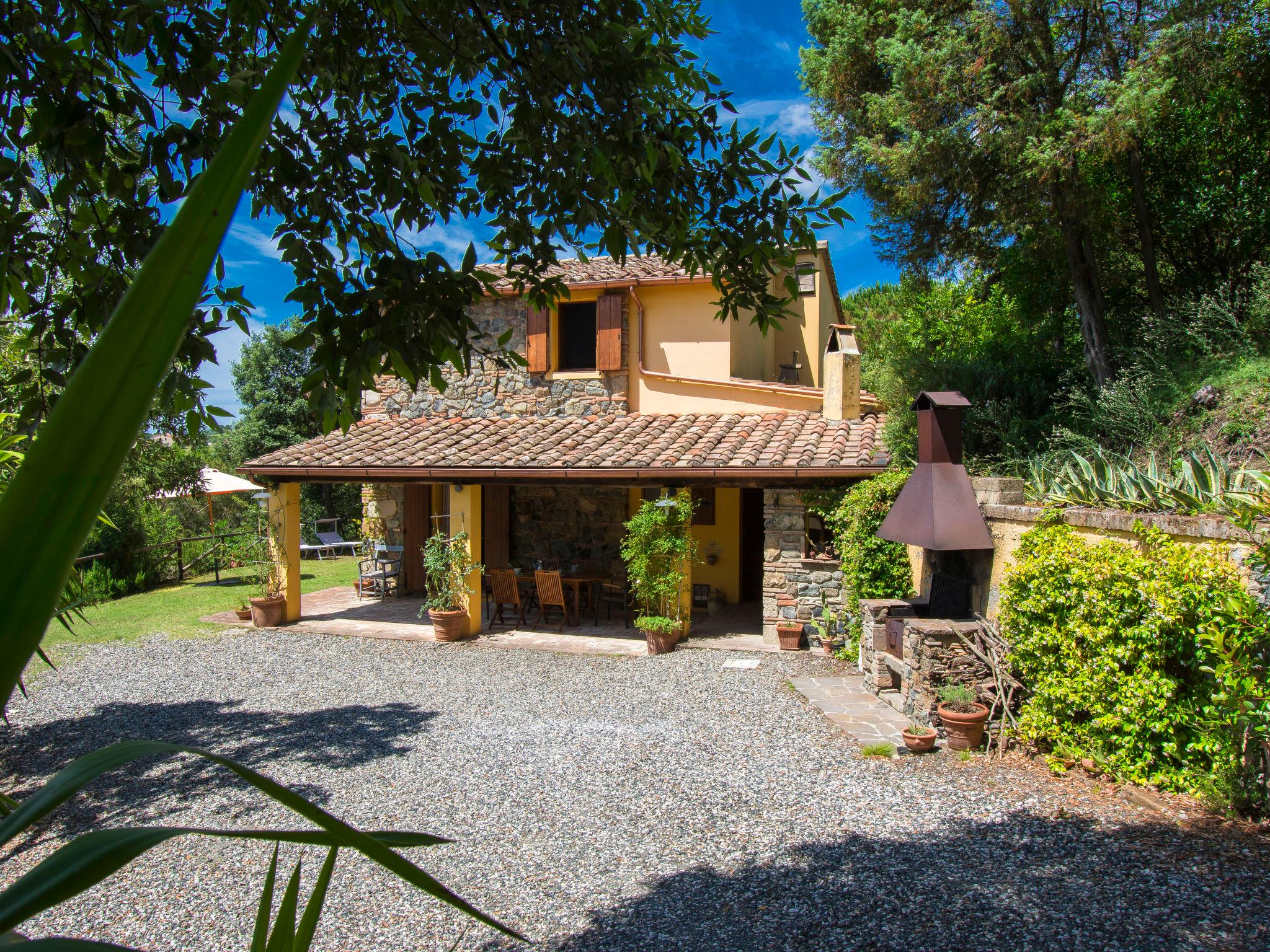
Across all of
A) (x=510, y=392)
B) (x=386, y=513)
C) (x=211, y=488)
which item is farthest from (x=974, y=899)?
(x=211, y=488)

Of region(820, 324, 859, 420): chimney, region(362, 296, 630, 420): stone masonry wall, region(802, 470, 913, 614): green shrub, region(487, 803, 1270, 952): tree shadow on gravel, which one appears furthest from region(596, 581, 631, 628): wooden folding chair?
region(487, 803, 1270, 952): tree shadow on gravel

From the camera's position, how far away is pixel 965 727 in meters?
5.86

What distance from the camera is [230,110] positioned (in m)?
2.93

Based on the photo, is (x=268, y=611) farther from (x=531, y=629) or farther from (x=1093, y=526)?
(x=1093, y=526)

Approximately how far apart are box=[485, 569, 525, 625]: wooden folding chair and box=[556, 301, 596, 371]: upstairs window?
375 cm

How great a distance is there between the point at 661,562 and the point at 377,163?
728cm

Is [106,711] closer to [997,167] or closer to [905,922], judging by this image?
[905,922]

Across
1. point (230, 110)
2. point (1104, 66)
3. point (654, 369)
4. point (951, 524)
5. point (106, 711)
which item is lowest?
point (106, 711)

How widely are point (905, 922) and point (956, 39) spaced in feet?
29.5

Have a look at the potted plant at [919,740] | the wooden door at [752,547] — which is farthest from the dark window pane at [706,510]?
the potted plant at [919,740]

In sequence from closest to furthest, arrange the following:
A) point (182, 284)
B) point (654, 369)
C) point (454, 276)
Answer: point (182, 284)
point (454, 276)
point (654, 369)

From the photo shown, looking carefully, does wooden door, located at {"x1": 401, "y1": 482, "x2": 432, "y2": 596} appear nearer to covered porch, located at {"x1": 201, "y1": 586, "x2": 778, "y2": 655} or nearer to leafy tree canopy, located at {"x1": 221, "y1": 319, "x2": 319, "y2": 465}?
covered porch, located at {"x1": 201, "y1": 586, "x2": 778, "y2": 655}

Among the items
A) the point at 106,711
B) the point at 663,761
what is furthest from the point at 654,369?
the point at 106,711

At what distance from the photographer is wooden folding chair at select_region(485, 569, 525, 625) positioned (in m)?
11.3
